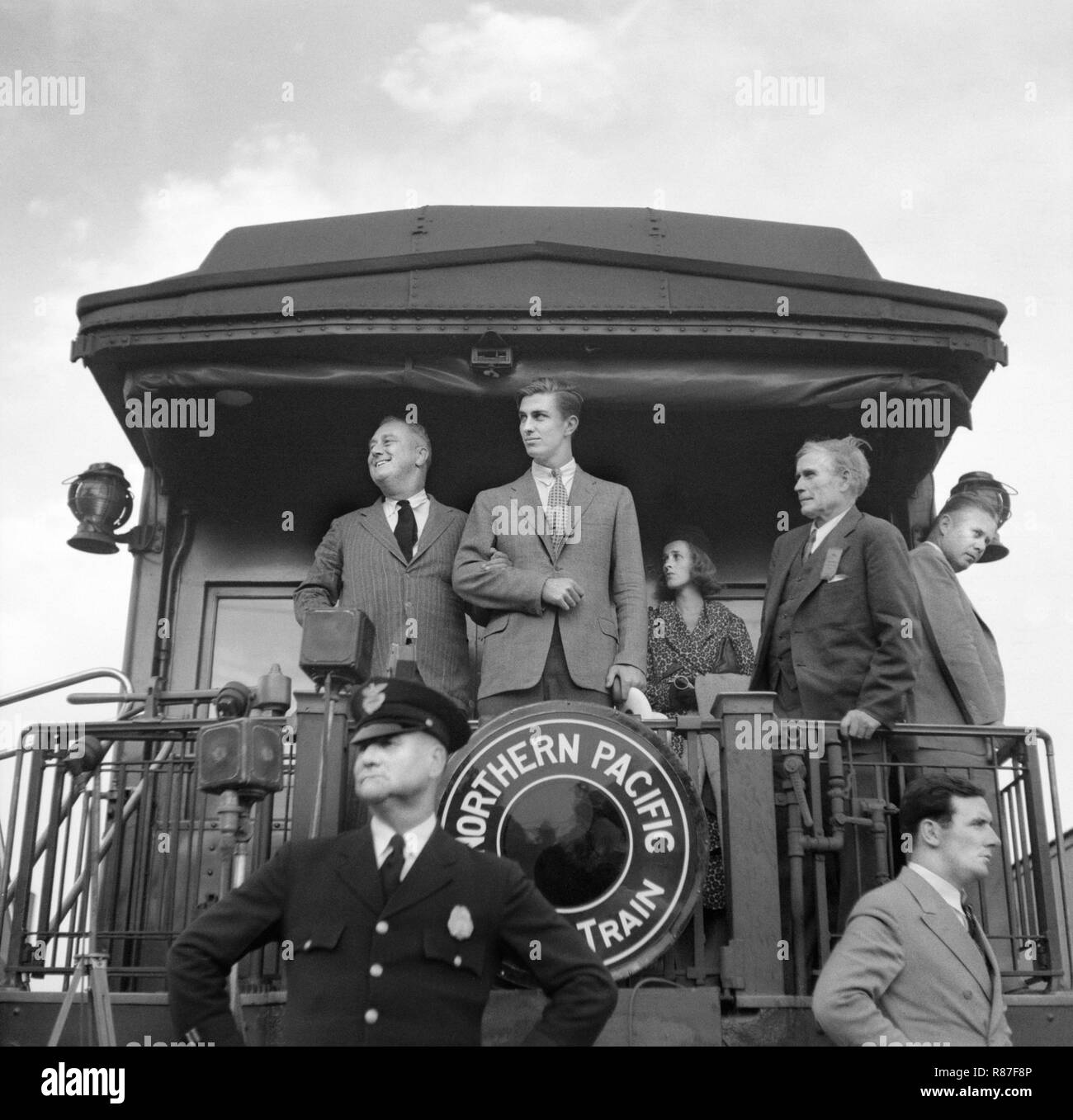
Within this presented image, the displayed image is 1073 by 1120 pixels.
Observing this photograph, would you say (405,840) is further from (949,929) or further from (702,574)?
(702,574)

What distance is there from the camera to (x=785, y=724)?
604 centimetres

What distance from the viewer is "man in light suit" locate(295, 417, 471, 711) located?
7.13m

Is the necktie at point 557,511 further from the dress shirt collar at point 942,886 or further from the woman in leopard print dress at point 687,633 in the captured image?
the dress shirt collar at point 942,886

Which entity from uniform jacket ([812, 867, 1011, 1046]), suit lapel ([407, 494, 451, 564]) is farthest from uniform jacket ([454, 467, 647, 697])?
uniform jacket ([812, 867, 1011, 1046])

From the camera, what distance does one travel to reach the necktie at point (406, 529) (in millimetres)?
7277

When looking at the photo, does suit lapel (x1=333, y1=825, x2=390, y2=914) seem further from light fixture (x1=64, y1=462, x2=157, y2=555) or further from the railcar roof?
light fixture (x1=64, y1=462, x2=157, y2=555)

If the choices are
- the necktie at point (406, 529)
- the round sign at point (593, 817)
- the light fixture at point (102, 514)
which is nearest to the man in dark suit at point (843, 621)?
the round sign at point (593, 817)

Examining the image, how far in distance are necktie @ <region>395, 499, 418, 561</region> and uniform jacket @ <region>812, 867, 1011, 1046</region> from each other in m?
2.94

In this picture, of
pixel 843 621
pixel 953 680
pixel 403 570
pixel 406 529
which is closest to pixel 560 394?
pixel 406 529

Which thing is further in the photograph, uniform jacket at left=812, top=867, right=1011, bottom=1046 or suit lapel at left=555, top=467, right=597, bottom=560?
suit lapel at left=555, top=467, right=597, bottom=560

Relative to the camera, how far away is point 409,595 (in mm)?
7168

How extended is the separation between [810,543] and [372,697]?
250cm

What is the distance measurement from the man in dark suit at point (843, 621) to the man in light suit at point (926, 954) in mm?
708

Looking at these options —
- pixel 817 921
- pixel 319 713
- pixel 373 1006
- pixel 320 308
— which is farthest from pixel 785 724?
pixel 320 308
